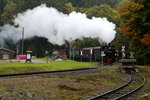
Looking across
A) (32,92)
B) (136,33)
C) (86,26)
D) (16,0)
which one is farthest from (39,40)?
→ (32,92)

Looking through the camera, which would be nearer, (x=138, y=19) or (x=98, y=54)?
(x=138, y=19)

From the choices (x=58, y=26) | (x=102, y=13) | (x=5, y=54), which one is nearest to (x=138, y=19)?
(x=58, y=26)

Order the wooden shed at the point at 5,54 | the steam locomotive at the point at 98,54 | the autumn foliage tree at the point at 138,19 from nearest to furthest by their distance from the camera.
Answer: the autumn foliage tree at the point at 138,19, the steam locomotive at the point at 98,54, the wooden shed at the point at 5,54

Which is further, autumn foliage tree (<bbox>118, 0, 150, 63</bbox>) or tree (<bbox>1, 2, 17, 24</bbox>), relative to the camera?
tree (<bbox>1, 2, 17, 24</bbox>)

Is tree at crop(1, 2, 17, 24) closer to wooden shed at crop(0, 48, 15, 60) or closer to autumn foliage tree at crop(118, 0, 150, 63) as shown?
wooden shed at crop(0, 48, 15, 60)

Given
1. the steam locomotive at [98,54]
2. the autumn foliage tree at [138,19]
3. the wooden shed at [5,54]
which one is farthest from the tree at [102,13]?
the autumn foliage tree at [138,19]

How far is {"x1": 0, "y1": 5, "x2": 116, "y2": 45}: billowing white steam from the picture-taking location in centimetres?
4912

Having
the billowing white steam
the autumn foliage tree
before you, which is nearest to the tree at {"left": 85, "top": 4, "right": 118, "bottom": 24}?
the billowing white steam

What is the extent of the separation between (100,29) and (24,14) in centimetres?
3258

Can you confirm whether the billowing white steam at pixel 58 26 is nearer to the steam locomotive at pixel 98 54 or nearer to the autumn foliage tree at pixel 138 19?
the steam locomotive at pixel 98 54

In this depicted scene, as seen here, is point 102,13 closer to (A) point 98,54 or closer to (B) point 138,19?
(A) point 98,54

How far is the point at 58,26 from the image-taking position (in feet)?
206

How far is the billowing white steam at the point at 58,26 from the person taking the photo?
1934 inches

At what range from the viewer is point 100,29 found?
48.5 m
